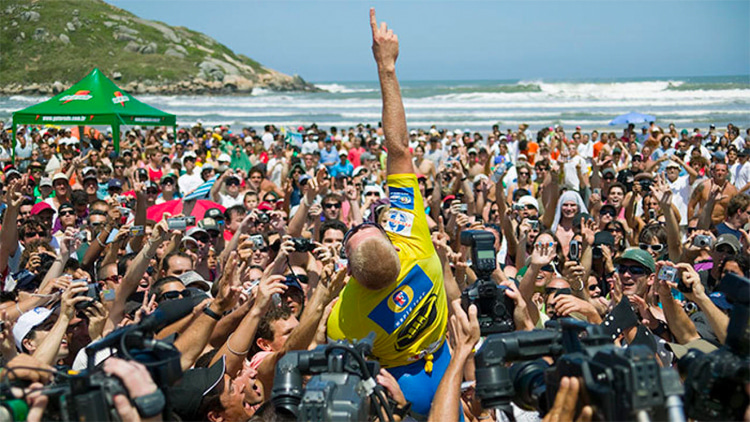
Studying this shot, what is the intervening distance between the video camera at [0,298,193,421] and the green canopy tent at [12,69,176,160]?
14.7 m

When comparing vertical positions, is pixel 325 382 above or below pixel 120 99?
below

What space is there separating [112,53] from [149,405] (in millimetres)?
89800

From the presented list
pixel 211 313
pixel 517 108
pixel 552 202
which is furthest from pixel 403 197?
pixel 517 108

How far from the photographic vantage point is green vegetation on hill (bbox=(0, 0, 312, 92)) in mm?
71312

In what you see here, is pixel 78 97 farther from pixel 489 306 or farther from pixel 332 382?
pixel 332 382

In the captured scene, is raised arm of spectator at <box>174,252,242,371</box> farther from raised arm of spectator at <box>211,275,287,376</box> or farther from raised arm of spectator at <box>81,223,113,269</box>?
raised arm of spectator at <box>81,223,113,269</box>

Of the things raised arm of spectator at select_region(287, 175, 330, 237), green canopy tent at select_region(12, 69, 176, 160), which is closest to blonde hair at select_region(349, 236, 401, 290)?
raised arm of spectator at select_region(287, 175, 330, 237)

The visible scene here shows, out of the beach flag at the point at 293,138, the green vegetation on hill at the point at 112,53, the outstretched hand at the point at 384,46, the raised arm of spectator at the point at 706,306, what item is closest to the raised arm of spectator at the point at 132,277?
the outstretched hand at the point at 384,46

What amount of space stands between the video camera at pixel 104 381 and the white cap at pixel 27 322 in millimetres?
2121

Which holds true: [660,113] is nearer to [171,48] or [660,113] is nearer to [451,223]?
[451,223]

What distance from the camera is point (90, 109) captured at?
1602cm

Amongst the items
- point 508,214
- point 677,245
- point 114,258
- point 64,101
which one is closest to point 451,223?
point 508,214

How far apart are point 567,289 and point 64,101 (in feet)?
47.1

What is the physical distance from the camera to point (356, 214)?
769cm
